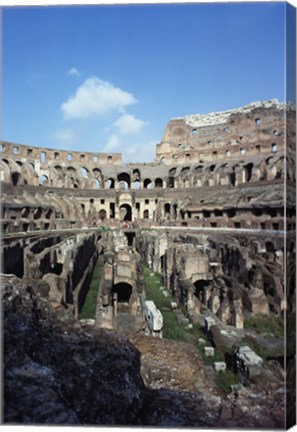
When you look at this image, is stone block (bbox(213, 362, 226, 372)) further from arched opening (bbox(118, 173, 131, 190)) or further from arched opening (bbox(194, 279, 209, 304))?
arched opening (bbox(118, 173, 131, 190))

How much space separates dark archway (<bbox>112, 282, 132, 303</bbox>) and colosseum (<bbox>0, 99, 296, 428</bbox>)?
5cm

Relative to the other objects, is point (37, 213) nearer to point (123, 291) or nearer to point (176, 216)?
point (176, 216)

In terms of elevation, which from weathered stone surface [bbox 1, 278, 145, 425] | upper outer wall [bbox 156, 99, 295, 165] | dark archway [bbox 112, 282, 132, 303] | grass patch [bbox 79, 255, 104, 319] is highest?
upper outer wall [bbox 156, 99, 295, 165]

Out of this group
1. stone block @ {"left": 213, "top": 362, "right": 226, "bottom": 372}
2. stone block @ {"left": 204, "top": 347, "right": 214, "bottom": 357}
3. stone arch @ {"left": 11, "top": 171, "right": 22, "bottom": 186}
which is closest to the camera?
stone block @ {"left": 213, "top": 362, "right": 226, "bottom": 372}

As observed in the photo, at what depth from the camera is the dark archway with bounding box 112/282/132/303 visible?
38.3 ft

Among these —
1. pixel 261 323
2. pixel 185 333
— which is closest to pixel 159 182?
pixel 185 333

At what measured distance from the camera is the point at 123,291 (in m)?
12.0

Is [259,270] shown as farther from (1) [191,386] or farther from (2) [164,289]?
(1) [191,386]

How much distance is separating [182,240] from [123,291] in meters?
11.3

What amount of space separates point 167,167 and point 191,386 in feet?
116

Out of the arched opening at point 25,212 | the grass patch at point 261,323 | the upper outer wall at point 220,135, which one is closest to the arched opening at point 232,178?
the upper outer wall at point 220,135

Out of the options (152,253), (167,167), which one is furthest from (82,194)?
(152,253)

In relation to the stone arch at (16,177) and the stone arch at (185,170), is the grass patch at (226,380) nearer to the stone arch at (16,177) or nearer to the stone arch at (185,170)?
the stone arch at (16,177)

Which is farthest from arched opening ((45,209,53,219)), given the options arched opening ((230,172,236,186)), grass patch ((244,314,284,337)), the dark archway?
grass patch ((244,314,284,337))
